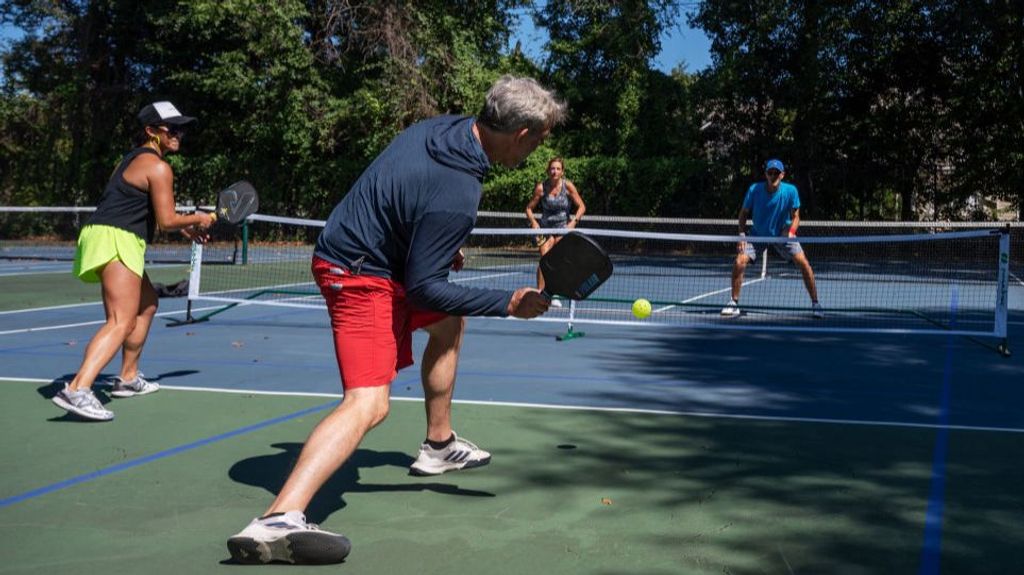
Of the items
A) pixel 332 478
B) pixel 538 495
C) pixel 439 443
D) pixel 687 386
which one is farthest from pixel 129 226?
pixel 687 386

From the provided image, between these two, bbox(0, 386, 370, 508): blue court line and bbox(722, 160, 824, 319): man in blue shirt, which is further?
bbox(722, 160, 824, 319): man in blue shirt

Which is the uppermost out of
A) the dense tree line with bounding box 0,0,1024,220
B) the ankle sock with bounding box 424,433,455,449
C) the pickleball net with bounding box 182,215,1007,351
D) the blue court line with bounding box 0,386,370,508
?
the dense tree line with bounding box 0,0,1024,220

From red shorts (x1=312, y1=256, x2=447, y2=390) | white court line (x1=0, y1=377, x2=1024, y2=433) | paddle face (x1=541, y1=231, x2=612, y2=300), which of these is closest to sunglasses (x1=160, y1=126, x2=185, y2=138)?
white court line (x1=0, y1=377, x2=1024, y2=433)

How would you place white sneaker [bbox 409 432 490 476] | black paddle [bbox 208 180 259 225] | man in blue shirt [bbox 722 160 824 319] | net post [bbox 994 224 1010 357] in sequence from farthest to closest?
man in blue shirt [bbox 722 160 824 319] < net post [bbox 994 224 1010 357] < black paddle [bbox 208 180 259 225] < white sneaker [bbox 409 432 490 476]

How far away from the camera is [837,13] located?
30203mm

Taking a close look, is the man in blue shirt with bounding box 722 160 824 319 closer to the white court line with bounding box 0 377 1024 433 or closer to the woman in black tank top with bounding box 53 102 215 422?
the white court line with bounding box 0 377 1024 433

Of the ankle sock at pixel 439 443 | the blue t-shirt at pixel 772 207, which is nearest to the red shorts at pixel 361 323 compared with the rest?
the ankle sock at pixel 439 443

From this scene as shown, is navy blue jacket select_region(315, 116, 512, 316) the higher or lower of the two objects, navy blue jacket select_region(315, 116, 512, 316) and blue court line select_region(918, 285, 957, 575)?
the higher

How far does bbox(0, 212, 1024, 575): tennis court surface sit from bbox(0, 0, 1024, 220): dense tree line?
69.7ft

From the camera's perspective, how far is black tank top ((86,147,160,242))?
6.44 metres

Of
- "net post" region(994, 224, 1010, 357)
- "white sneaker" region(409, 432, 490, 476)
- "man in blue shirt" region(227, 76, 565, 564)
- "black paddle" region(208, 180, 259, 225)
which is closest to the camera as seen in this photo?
"man in blue shirt" region(227, 76, 565, 564)

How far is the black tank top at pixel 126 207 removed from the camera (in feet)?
21.1

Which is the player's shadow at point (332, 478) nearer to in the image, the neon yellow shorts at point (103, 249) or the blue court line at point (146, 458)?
the blue court line at point (146, 458)

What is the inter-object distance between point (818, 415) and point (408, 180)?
3.68 m
